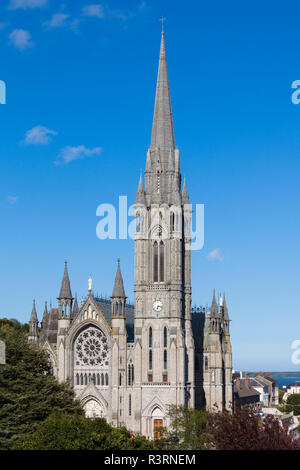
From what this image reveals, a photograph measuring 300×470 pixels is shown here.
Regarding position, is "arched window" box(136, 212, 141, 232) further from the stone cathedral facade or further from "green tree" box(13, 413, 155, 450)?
"green tree" box(13, 413, 155, 450)

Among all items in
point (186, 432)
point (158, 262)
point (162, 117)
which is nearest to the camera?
point (186, 432)

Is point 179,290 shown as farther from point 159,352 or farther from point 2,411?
point 2,411

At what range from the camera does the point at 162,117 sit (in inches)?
3789

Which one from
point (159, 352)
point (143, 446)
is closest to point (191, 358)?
point (159, 352)

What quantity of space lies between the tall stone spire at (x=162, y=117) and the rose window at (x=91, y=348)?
26.2 m

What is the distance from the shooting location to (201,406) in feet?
313

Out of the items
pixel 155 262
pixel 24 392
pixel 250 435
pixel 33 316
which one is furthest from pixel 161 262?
pixel 250 435

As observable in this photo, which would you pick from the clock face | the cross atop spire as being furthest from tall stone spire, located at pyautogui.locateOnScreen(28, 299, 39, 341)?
the clock face

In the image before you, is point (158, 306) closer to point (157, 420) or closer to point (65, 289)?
point (157, 420)

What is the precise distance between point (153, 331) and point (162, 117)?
2904 cm

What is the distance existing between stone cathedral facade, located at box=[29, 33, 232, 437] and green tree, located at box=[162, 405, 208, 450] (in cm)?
850

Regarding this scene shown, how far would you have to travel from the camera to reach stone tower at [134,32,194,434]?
287ft

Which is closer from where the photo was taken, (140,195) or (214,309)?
(140,195)
